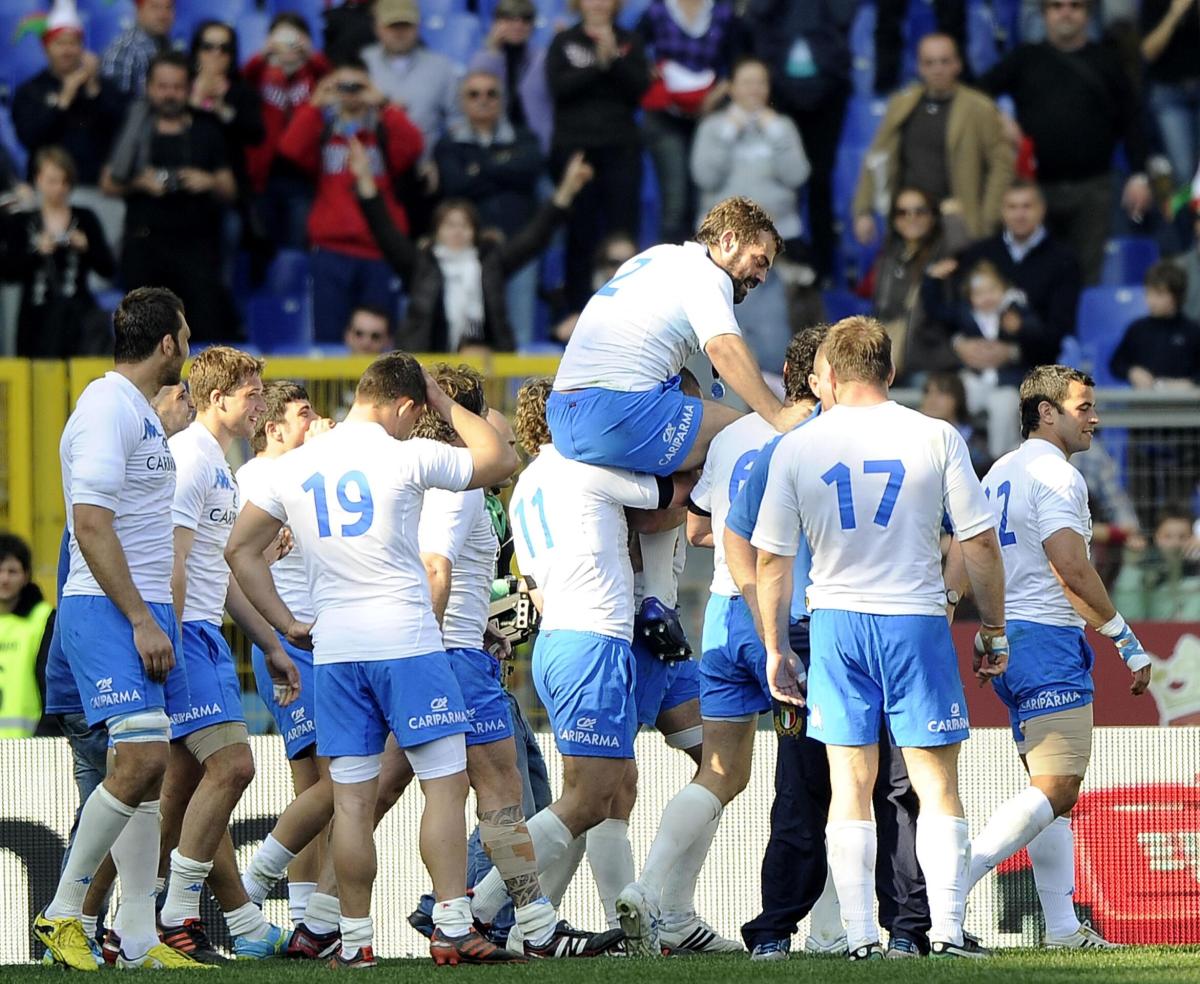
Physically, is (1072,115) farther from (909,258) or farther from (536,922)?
(536,922)

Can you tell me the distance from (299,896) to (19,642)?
230cm

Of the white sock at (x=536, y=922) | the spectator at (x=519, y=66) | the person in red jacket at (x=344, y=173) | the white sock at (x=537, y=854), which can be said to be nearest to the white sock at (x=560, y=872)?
the white sock at (x=537, y=854)

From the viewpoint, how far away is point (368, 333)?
41.2 ft

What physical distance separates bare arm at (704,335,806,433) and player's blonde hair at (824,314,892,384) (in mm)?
351

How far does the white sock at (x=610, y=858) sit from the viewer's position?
23.8ft

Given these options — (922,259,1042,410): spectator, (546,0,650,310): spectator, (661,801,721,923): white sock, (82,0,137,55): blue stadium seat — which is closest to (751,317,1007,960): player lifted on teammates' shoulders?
(661,801,721,923): white sock

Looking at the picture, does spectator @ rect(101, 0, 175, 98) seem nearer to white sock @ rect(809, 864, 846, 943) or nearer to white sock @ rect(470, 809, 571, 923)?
white sock @ rect(470, 809, 571, 923)

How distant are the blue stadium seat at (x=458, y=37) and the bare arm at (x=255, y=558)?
863cm

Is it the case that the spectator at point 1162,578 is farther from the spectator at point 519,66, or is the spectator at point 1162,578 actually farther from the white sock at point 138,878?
the white sock at point 138,878

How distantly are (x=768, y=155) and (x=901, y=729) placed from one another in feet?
26.2

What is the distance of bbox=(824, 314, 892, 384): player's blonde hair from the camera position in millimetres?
6207

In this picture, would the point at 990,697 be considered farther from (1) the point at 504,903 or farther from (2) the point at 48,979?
(2) the point at 48,979

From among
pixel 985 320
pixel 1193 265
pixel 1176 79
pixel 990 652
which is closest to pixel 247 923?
pixel 990 652

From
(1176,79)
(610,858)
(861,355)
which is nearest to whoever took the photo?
(861,355)
